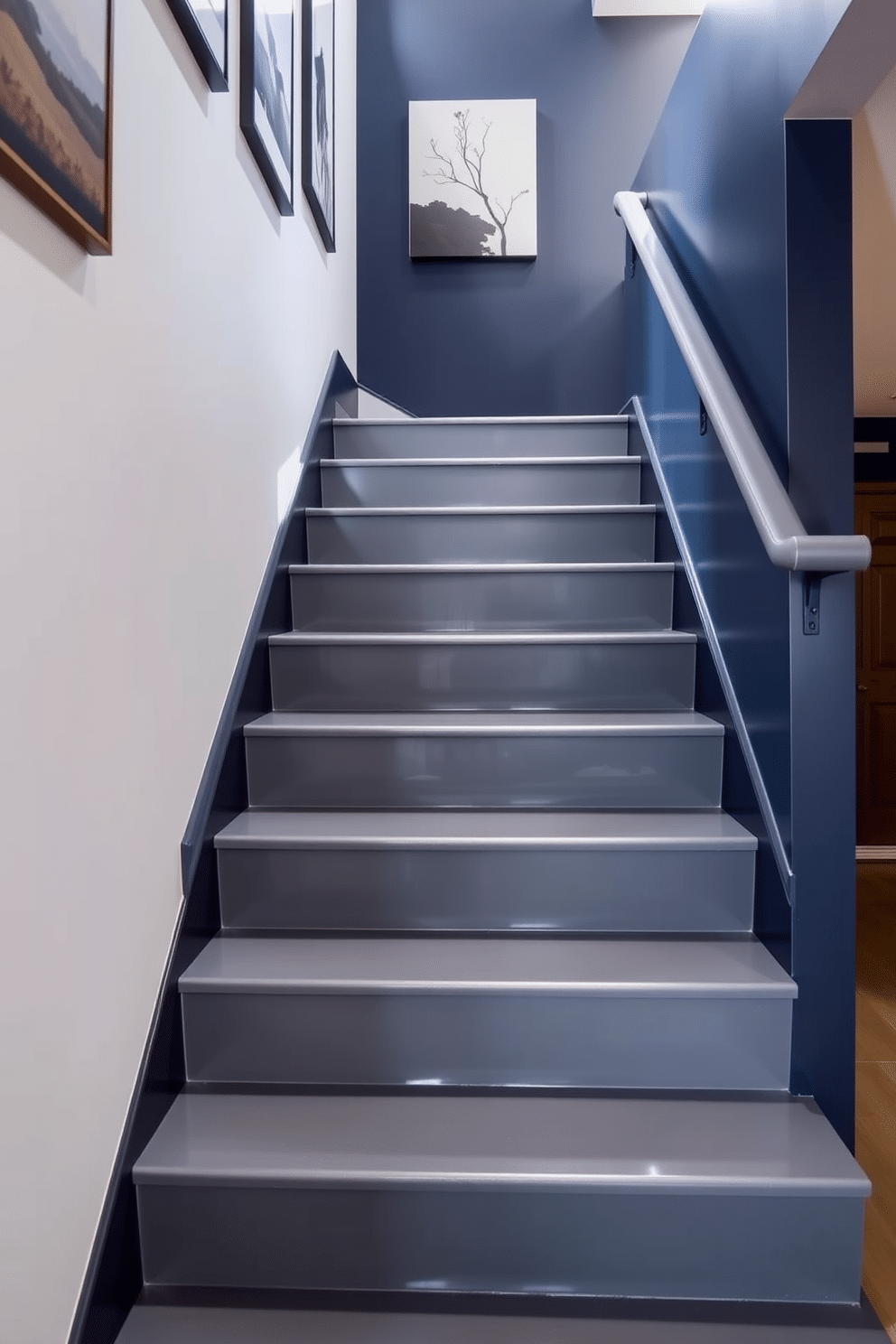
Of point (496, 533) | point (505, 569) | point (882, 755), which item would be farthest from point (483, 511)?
point (882, 755)

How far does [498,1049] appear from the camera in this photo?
1583 millimetres

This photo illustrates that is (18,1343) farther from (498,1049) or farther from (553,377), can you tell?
(553,377)

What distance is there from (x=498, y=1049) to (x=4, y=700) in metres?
0.98

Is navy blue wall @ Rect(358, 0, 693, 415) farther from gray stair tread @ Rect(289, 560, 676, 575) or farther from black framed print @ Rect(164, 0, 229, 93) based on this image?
black framed print @ Rect(164, 0, 229, 93)

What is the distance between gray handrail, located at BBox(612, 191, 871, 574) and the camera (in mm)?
1458

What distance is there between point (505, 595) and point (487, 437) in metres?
0.91

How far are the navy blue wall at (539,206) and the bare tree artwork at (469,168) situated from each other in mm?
121

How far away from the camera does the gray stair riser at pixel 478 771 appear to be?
205cm

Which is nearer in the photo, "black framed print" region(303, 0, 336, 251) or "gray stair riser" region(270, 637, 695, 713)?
"gray stair riser" region(270, 637, 695, 713)

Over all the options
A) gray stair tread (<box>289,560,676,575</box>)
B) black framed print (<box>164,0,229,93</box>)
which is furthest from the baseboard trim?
black framed print (<box>164,0,229,93</box>)

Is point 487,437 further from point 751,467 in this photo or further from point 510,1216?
point 510,1216

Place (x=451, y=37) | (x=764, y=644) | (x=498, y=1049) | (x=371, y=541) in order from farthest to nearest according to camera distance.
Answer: (x=451, y=37) → (x=371, y=541) → (x=764, y=644) → (x=498, y=1049)

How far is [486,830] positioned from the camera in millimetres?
1866

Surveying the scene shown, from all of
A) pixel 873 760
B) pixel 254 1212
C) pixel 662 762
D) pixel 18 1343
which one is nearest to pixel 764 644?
pixel 662 762
